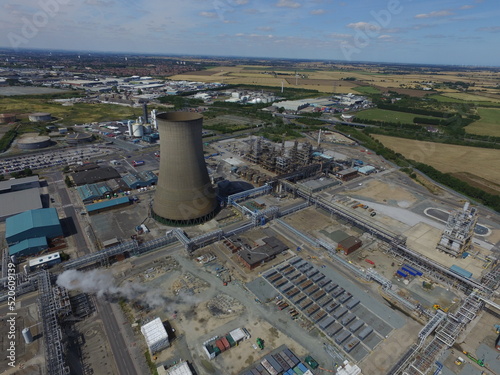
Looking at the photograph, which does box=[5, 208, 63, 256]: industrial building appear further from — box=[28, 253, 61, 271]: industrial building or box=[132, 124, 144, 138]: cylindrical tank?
box=[132, 124, 144, 138]: cylindrical tank

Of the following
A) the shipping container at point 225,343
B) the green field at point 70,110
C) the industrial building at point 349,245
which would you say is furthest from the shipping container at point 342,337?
the green field at point 70,110

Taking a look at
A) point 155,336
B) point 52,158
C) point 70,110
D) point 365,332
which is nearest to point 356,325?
point 365,332

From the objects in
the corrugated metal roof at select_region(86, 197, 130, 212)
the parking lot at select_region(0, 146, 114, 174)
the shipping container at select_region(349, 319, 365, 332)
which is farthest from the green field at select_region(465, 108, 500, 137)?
the parking lot at select_region(0, 146, 114, 174)

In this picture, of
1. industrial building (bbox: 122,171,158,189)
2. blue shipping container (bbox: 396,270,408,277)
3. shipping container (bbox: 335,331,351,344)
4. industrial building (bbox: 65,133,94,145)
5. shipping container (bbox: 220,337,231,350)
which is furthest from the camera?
industrial building (bbox: 65,133,94,145)

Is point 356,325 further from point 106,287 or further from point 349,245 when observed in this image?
point 106,287

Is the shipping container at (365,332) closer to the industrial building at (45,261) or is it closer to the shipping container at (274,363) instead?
the shipping container at (274,363)
